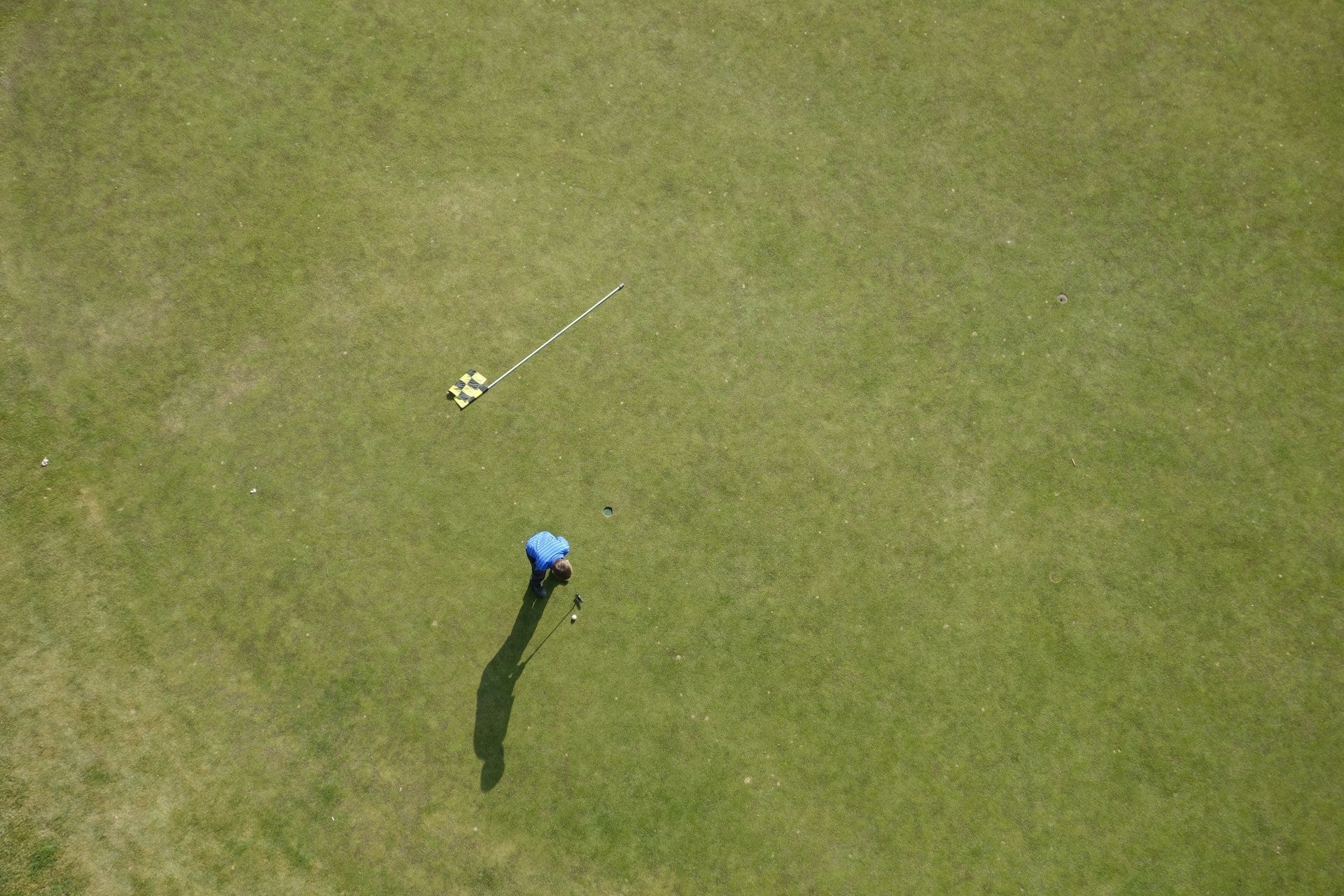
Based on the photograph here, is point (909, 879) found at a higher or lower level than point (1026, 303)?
lower

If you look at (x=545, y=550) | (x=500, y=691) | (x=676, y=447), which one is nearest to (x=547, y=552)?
(x=545, y=550)

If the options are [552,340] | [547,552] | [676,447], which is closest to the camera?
[547,552]

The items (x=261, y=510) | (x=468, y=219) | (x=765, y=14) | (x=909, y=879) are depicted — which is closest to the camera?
(x=909, y=879)

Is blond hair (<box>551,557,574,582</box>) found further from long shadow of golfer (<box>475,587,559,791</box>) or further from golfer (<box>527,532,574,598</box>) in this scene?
long shadow of golfer (<box>475,587,559,791</box>)

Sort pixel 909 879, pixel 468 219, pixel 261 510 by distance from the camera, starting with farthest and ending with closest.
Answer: pixel 468 219 < pixel 261 510 < pixel 909 879

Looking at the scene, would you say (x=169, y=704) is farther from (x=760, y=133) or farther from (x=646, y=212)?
(x=760, y=133)

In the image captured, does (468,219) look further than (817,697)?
Yes

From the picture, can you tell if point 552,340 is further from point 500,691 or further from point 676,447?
point 500,691

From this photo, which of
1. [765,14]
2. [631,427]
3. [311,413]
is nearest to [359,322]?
[311,413]
